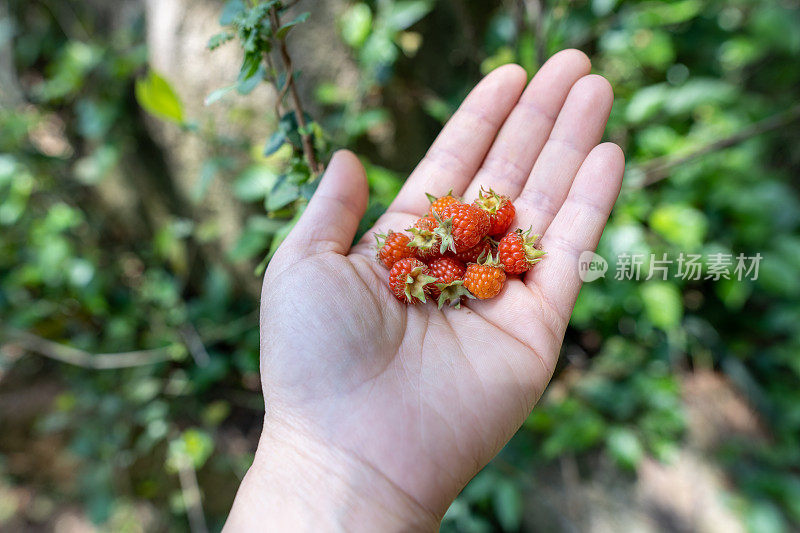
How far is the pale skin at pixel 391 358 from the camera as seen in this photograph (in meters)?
1.15

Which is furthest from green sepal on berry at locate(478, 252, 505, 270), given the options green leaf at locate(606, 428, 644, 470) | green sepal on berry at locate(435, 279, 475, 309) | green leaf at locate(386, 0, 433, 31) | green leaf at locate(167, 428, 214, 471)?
green leaf at locate(167, 428, 214, 471)

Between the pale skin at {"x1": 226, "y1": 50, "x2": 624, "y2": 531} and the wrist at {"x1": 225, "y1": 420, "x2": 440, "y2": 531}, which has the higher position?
the pale skin at {"x1": 226, "y1": 50, "x2": 624, "y2": 531}

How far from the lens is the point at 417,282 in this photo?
1.44 meters

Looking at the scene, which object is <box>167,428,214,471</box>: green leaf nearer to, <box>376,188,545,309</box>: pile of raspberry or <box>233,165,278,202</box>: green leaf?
<box>233,165,278,202</box>: green leaf

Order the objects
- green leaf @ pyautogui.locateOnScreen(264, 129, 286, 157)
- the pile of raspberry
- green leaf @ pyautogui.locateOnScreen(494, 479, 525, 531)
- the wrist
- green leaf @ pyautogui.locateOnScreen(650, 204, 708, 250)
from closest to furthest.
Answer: the wrist, green leaf @ pyautogui.locateOnScreen(264, 129, 286, 157), the pile of raspberry, green leaf @ pyautogui.locateOnScreen(494, 479, 525, 531), green leaf @ pyautogui.locateOnScreen(650, 204, 708, 250)

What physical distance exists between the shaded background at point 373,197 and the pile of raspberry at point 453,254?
0.67m

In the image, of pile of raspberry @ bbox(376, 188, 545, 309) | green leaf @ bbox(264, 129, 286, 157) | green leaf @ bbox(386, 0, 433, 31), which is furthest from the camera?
green leaf @ bbox(386, 0, 433, 31)

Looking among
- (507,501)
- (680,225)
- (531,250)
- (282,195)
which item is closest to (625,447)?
(507,501)

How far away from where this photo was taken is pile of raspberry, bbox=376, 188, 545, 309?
1.42m

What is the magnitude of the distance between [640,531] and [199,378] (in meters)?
2.39

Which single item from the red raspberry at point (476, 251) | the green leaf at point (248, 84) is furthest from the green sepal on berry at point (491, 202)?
the green leaf at point (248, 84)

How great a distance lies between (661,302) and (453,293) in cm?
122

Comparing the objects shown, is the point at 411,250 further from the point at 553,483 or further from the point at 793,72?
the point at 793,72

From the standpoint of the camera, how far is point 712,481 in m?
2.45
